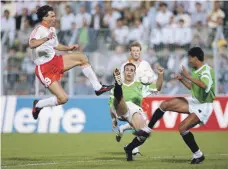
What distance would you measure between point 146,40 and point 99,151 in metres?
6.68

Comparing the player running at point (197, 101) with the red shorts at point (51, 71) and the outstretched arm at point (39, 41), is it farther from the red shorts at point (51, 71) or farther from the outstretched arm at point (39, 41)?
the outstretched arm at point (39, 41)

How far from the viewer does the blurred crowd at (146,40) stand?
23.6 meters

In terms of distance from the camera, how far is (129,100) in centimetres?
1592

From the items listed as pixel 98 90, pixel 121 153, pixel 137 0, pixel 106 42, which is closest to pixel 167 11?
pixel 137 0

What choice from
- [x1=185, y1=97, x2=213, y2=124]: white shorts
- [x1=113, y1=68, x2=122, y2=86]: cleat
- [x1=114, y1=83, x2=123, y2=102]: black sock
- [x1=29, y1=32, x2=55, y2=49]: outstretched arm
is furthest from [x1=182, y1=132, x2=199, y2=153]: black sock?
[x1=29, y1=32, x2=55, y2=49]: outstretched arm

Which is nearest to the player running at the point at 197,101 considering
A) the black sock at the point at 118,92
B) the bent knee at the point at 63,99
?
the black sock at the point at 118,92

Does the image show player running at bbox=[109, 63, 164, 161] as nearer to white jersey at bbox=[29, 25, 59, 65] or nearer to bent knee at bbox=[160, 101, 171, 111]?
bent knee at bbox=[160, 101, 171, 111]

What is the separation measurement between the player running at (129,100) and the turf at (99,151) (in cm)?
78

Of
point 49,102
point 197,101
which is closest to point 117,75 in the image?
Result: point 197,101

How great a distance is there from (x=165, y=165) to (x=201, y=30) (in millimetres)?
10344

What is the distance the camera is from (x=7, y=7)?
89.9 feet

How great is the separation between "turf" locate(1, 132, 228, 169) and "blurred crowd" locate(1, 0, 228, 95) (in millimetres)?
1871

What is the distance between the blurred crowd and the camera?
23.6m

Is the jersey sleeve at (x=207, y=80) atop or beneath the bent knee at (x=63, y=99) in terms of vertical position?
atop
